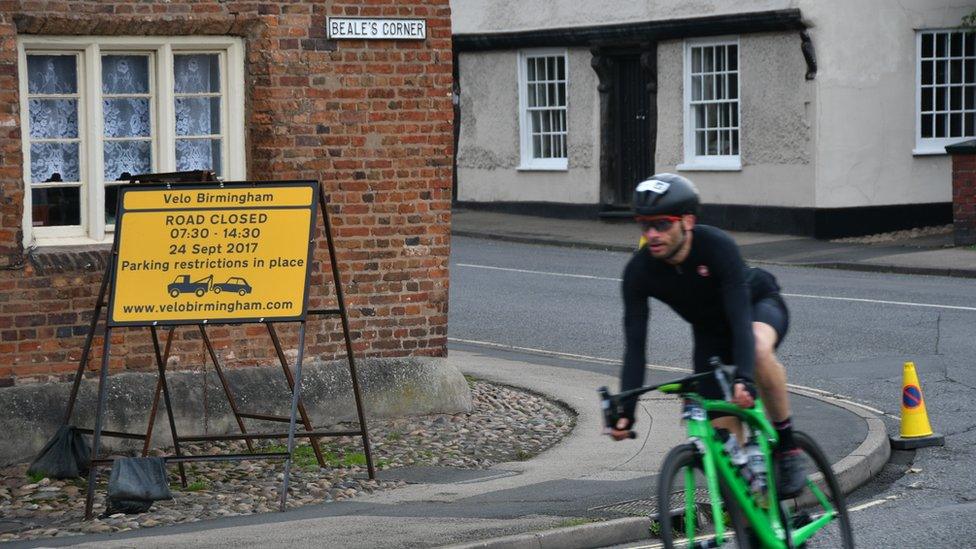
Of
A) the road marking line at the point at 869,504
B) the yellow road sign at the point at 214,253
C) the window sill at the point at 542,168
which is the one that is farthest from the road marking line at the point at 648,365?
the window sill at the point at 542,168

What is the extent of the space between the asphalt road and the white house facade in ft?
12.3

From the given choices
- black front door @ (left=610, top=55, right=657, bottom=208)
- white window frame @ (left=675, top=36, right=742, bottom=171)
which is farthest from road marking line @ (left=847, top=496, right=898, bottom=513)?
black front door @ (left=610, top=55, right=657, bottom=208)

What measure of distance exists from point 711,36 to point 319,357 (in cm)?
1737

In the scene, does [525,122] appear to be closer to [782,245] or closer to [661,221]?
[782,245]

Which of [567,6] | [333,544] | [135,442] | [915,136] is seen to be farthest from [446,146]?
[567,6]

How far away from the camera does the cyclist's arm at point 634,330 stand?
6133mm

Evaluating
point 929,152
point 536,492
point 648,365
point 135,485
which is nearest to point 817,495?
point 536,492

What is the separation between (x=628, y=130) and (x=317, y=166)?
18.8 metres

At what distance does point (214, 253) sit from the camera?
9.23 metres

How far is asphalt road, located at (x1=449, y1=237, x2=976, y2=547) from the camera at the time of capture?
342 inches

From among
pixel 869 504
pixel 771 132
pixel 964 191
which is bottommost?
pixel 869 504

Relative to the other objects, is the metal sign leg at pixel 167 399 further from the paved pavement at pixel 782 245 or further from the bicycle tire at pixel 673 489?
the paved pavement at pixel 782 245

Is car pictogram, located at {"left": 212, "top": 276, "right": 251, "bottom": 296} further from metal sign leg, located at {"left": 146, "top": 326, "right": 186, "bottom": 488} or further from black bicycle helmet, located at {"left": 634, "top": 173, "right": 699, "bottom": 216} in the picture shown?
black bicycle helmet, located at {"left": 634, "top": 173, "right": 699, "bottom": 216}

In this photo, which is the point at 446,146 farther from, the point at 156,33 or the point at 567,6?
the point at 567,6
